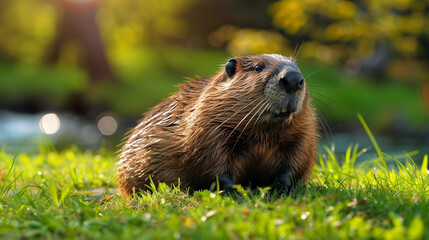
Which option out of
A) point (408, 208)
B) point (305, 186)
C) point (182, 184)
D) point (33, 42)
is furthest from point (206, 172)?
point (33, 42)

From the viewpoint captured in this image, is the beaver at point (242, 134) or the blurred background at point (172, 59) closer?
the beaver at point (242, 134)

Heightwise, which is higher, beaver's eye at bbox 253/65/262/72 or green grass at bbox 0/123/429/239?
beaver's eye at bbox 253/65/262/72

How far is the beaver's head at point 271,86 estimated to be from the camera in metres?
3.19

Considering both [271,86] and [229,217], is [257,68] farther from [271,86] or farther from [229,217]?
[229,217]

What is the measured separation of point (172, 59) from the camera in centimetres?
2150

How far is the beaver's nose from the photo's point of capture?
10.3ft

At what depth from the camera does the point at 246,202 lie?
2.90 meters

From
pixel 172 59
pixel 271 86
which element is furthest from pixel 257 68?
pixel 172 59

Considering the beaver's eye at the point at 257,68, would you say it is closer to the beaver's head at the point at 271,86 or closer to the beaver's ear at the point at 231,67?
the beaver's head at the point at 271,86

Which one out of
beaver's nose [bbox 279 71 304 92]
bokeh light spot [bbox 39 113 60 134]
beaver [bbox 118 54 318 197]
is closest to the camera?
beaver's nose [bbox 279 71 304 92]

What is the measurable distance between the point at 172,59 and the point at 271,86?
18536mm

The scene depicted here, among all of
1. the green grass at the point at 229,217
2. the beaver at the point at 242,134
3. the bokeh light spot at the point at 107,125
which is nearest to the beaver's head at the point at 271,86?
the beaver at the point at 242,134

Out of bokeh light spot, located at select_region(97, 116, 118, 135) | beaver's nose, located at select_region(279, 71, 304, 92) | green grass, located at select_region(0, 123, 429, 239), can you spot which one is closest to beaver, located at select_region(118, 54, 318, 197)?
beaver's nose, located at select_region(279, 71, 304, 92)

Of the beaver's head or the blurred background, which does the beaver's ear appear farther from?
the blurred background
